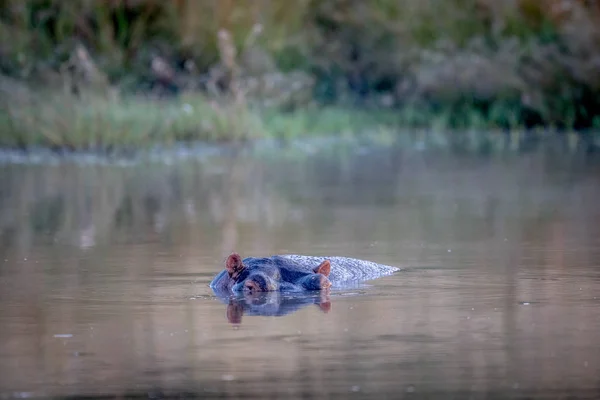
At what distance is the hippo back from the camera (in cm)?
922

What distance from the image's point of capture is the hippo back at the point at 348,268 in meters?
9.22

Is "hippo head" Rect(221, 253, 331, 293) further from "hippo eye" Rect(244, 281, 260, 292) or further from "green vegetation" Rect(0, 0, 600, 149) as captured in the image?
"green vegetation" Rect(0, 0, 600, 149)

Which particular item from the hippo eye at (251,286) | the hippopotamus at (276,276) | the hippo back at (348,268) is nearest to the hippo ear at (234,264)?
the hippopotamus at (276,276)

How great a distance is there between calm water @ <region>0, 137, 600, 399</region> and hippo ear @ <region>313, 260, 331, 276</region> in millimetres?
216

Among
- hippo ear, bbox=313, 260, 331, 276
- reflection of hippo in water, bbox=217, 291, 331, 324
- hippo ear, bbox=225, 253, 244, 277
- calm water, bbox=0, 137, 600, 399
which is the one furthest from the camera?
hippo ear, bbox=313, 260, 331, 276

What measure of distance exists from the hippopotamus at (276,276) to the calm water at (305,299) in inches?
5.7

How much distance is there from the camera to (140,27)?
90.9ft

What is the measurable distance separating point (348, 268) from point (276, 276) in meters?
0.76

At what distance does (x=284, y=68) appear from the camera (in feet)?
101

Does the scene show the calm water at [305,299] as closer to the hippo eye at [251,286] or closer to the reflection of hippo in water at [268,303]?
the reflection of hippo in water at [268,303]

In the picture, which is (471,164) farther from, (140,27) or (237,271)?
(237,271)

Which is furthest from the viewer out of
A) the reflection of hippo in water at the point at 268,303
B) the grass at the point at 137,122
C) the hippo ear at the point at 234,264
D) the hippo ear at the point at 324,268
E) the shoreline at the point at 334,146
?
the grass at the point at 137,122

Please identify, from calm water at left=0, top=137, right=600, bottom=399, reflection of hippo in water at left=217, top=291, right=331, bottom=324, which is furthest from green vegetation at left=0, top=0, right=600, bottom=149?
reflection of hippo in water at left=217, top=291, right=331, bottom=324

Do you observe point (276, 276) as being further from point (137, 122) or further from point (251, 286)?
point (137, 122)
